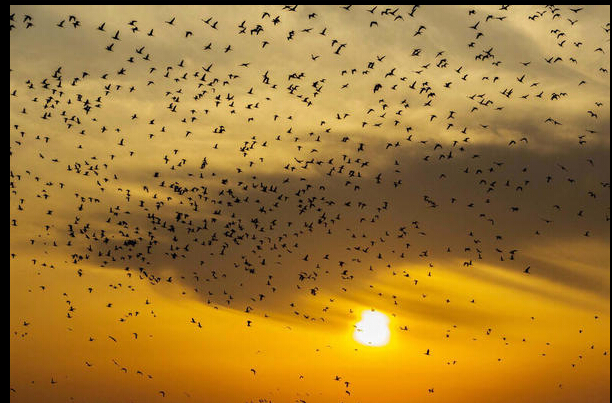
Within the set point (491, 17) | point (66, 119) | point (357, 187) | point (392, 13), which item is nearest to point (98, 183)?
point (66, 119)
